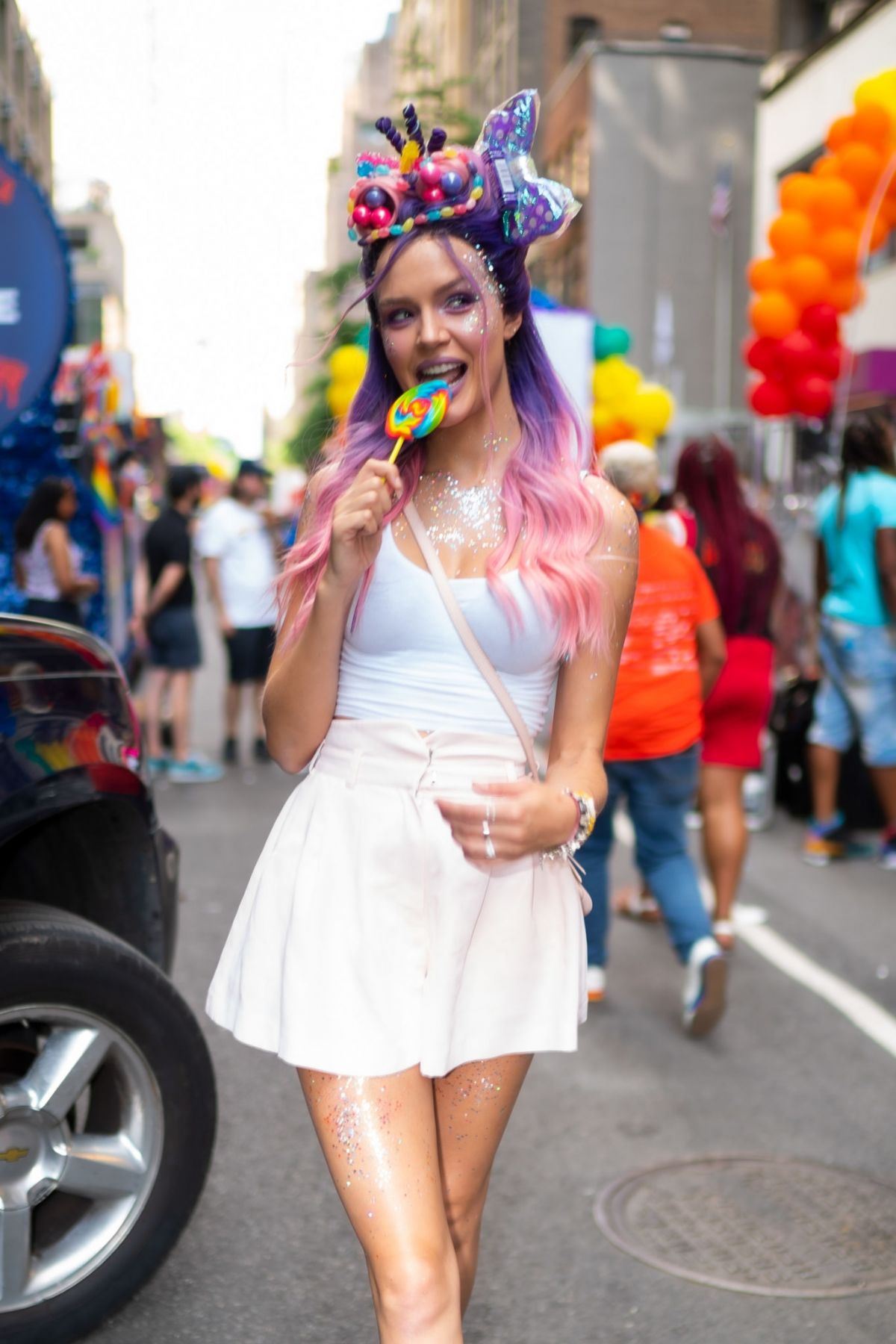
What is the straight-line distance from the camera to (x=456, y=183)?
2.20 meters

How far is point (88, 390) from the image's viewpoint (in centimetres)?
1398

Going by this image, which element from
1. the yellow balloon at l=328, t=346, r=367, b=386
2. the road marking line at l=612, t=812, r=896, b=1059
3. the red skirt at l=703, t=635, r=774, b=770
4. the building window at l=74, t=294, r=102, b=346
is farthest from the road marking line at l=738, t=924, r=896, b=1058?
the building window at l=74, t=294, r=102, b=346

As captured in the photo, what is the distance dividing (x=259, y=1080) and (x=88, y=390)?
10398 millimetres

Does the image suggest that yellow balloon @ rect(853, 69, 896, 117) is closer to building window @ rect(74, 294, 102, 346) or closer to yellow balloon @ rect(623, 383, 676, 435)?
yellow balloon @ rect(623, 383, 676, 435)

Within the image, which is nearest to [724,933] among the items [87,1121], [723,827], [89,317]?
[723,827]

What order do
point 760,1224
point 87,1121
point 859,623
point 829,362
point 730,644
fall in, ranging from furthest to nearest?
point 829,362 → point 859,623 → point 730,644 → point 760,1224 → point 87,1121

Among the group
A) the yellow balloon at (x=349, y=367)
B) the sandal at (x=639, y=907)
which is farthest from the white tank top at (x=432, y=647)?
the yellow balloon at (x=349, y=367)

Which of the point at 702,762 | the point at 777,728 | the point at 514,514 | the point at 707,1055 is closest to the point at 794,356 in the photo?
the point at 777,728

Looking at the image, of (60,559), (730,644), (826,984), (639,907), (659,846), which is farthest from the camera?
(60,559)

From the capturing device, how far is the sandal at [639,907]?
21.6 feet

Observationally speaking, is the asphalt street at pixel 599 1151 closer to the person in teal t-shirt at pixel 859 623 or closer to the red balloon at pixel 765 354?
the person in teal t-shirt at pixel 859 623

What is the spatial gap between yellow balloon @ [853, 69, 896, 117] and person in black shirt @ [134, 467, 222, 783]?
4.75 meters

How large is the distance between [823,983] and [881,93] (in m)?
6.01

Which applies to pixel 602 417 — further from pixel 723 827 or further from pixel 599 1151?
pixel 599 1151
